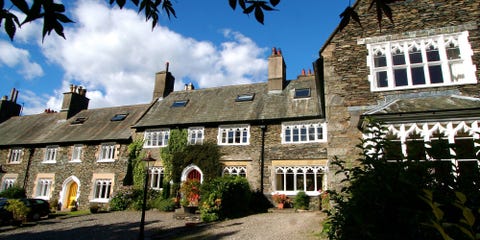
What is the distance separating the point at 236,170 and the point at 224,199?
14.9ft

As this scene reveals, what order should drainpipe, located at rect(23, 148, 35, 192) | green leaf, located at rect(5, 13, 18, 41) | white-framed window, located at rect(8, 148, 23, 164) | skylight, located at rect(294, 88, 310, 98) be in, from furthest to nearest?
white-framed window, located at rect(8, 148, 23, 164), drainpipe, located at rect(23, 148, 35, 192), skylight, located at rect(294, 88, 310, 98), green leaf, located at rect(5, 13, 18, 41)

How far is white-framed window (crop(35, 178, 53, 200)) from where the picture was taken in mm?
23792

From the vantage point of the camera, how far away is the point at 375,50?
32.8 feet

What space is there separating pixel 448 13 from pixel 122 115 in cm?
2392

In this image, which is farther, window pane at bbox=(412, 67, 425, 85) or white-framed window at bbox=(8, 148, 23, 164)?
white-framed window at bbox=(8, 148, 23, 164)

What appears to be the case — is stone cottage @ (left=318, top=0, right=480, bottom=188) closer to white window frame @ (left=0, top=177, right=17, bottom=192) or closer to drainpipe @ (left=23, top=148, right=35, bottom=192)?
drainpipe @ (left=23, top=148, right=35, bottom=192)

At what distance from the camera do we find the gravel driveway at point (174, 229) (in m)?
10.1

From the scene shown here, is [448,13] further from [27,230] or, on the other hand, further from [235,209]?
[27,230]

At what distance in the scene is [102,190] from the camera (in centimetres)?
2225

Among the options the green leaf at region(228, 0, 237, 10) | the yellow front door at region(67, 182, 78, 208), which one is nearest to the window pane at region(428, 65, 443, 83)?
the green leaf at region(228, 0, 237, 10)

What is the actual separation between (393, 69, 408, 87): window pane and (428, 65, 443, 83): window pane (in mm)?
771

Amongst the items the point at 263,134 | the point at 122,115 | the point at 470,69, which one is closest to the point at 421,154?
the point at 470,69

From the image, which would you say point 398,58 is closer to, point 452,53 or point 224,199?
point 452,53

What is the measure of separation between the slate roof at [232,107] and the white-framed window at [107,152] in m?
2.88
